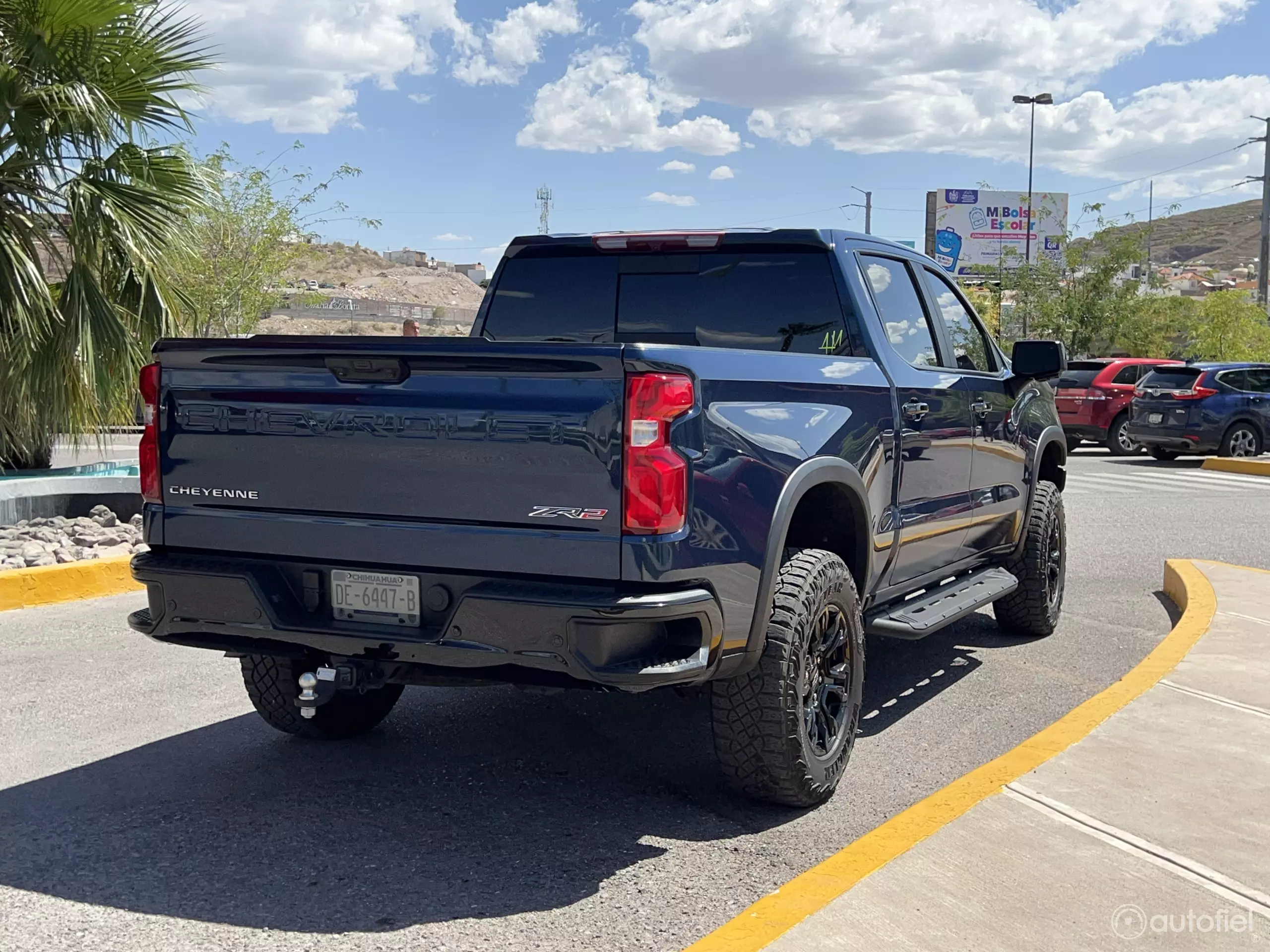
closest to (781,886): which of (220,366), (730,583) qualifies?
(730,583)

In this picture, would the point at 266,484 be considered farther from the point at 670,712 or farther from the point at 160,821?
the point at 670,712

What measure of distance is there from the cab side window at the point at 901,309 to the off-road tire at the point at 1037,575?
156 centimetres

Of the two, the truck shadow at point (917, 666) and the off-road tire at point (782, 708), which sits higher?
the off-road tire at point (782, 708)

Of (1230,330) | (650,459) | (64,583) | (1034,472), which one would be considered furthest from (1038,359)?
(1230,330)

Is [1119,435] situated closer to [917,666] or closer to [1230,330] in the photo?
[917,666]

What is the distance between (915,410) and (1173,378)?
625 inches

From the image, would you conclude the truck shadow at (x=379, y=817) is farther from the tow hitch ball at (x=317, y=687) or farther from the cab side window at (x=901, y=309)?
the cab side window at (x=901, y=309)

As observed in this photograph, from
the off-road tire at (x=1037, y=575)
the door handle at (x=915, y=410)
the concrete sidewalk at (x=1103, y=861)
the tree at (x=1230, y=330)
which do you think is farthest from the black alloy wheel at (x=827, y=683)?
the tree at (x=1230, y=330)

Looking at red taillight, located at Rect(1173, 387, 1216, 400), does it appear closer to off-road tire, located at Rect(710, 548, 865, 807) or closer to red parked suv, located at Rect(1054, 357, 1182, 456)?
red parked suv, located at Rect(1054, 357, 1182, 456)

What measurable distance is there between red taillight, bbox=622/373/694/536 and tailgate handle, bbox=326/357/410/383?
2.41 feet

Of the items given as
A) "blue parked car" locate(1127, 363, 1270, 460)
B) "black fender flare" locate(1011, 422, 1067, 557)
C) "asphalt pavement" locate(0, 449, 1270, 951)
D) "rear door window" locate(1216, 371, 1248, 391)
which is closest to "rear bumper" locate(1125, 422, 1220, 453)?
"blue parked car" locate(1127, 363, 1270, 460)

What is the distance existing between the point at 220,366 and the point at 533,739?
2007 mm

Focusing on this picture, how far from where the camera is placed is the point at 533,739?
208 inches

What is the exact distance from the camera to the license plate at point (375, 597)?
397 centimetres
